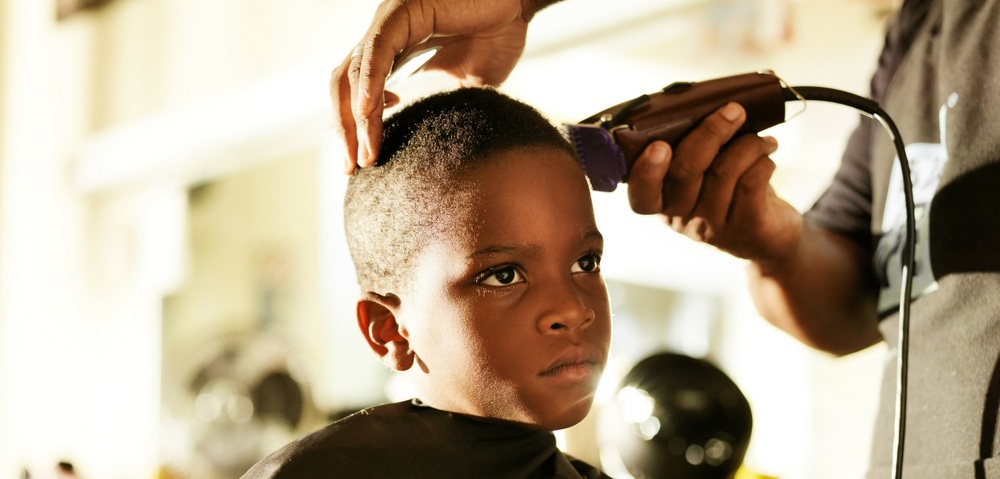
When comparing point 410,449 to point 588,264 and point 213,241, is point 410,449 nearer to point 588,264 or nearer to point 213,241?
point 588,264

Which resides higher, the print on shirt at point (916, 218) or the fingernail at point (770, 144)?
the fingernail at point (770, 144)

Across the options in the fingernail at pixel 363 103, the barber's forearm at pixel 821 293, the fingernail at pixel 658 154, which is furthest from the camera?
the barber's forearm at pixel 821 293

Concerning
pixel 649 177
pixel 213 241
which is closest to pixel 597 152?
pixel 649 177

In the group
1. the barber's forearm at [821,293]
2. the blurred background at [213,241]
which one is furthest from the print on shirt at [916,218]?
the blurred background at [213,241]

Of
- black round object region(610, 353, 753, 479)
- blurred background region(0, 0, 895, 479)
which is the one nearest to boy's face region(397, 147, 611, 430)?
black round object region(610, 353, 753, 479)

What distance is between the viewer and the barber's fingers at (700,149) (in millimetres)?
834

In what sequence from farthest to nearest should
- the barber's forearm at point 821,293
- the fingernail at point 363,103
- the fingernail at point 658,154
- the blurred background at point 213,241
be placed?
the blurred background at point 213,241 < the barber's forearm at point 821,293 < the fingernail at point 658,154 < the fingernail at point 363,103

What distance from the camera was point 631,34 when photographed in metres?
2.19

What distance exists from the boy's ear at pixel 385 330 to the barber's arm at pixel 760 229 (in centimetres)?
25

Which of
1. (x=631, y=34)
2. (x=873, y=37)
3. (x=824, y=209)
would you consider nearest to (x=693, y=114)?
(x=824, y=209)

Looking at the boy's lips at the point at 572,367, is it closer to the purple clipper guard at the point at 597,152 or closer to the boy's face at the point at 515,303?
the boy's face at the point at 515,303

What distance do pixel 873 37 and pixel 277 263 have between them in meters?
2.27

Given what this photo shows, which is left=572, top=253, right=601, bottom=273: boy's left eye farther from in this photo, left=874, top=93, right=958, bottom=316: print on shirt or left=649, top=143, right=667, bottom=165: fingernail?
left=874, top=93, right=958, bottom=316: print on shirt

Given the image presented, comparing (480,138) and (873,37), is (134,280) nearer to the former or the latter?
(873,37)
